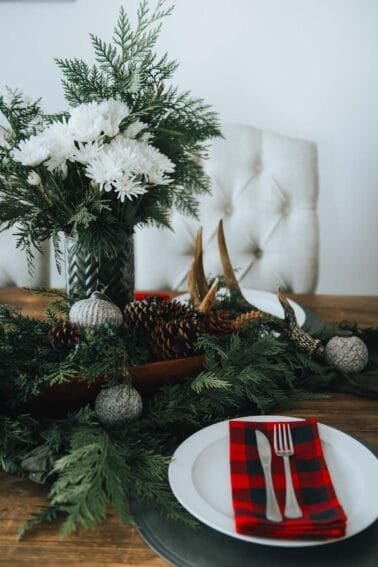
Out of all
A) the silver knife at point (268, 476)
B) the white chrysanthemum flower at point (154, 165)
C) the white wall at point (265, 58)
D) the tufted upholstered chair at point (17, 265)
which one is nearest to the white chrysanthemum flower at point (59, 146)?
the white chrysanthemum flower at point (154, 165)

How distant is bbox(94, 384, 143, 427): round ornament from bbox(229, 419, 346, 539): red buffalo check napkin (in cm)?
13

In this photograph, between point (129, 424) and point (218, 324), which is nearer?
point (129, 424)

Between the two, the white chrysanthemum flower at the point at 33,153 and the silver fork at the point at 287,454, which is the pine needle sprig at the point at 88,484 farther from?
the white chrysanthemum flower at the point at 33,153

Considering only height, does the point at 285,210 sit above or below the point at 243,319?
above

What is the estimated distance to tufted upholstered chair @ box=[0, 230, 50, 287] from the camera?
1.69m

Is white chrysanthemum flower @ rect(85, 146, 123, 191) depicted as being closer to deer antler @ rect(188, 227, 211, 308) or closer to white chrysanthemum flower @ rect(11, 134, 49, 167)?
white chrysanthemum flower @ rect(11, 134, 49, 167)

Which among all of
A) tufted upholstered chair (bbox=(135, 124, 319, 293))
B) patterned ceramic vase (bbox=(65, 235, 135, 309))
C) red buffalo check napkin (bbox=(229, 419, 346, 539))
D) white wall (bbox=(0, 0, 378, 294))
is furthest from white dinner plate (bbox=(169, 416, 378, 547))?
white wall (bbox=(0, 0, 378, 294))

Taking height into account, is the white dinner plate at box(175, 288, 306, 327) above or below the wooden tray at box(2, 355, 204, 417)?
above

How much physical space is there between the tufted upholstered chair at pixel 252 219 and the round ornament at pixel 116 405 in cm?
95

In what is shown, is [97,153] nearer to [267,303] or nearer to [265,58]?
[267,303]

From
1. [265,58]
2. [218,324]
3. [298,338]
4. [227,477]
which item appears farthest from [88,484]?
[265,58]

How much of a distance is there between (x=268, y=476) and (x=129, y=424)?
0.20 m

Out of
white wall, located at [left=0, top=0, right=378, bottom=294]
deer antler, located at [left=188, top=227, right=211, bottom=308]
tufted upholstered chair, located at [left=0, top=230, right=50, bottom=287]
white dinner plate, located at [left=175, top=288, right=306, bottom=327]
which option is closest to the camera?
deer antler, located at [left=188, top=227, right=211, bottom=308]

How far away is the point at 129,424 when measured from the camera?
0.81m
